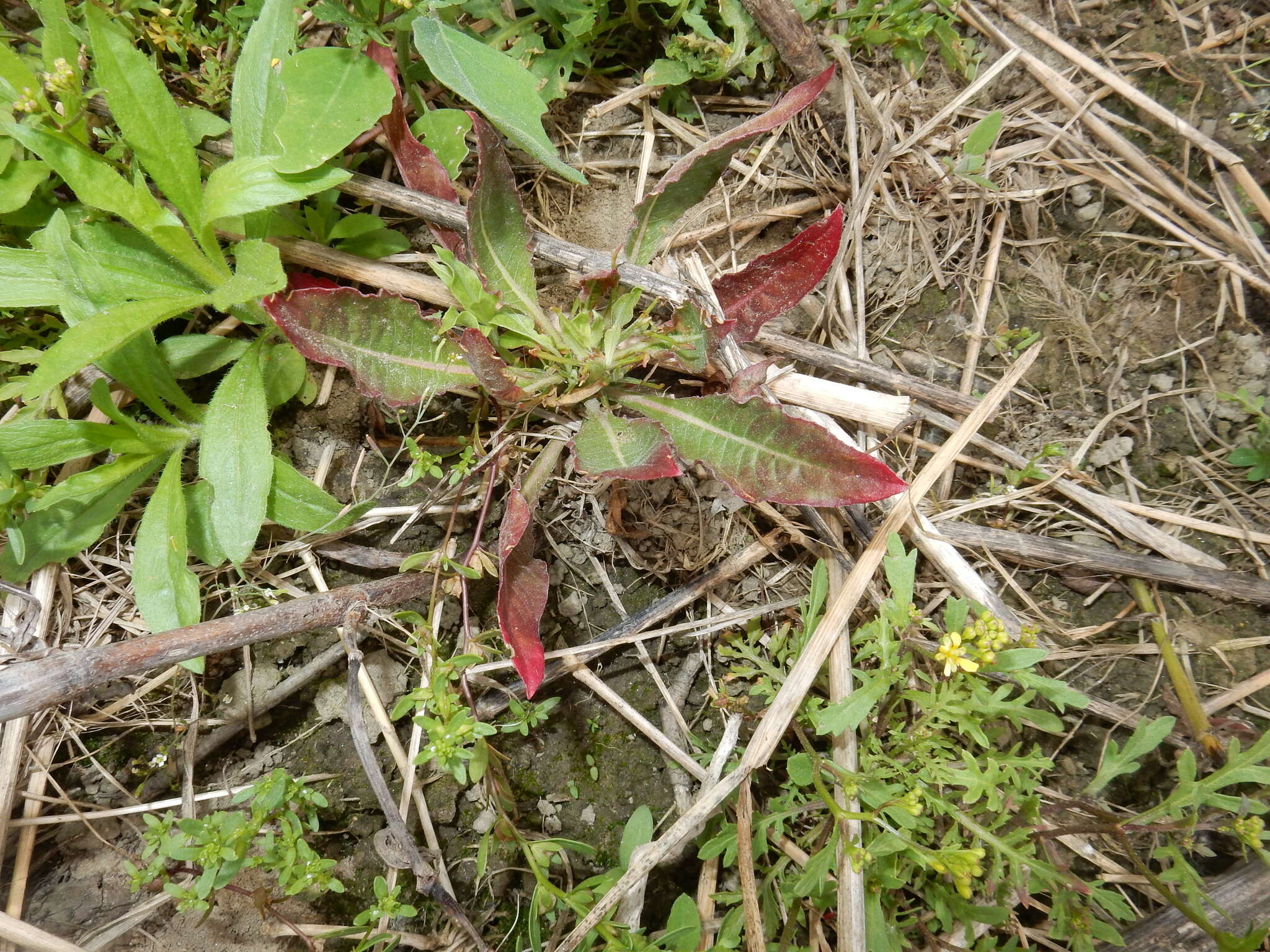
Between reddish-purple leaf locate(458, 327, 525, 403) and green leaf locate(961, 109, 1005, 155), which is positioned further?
green leaf locate(961, 109, 1005, 155)

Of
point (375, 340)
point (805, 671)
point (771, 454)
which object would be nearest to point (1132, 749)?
point (805, 671)

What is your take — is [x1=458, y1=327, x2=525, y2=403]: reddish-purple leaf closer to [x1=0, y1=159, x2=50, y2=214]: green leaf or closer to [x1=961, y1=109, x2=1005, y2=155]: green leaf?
[x1=0, y1=159, x2=50, y2=214]: green leaf

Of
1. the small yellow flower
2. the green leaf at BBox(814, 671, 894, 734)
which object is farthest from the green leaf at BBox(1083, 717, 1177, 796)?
the green leaf at BBox(814, 671, 894, 734)

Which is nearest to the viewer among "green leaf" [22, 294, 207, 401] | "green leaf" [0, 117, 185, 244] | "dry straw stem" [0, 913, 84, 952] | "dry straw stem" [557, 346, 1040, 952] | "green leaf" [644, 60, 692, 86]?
"green leaf" [22, 294, 207, 401]

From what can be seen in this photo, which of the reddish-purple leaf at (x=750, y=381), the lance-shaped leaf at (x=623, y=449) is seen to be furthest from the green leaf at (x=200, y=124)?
the reddish-purple leaf at (x=750, y=381)

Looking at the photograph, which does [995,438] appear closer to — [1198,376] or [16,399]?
[1198,376]

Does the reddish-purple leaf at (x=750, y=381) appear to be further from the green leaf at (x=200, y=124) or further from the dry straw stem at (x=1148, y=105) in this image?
the dry straw stem at (x=1148, y=105)

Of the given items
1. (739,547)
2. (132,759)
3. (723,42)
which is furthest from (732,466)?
(132,759)
